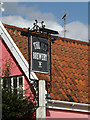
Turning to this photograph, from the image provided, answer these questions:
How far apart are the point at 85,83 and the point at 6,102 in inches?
166

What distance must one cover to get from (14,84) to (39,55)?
98.4 inches

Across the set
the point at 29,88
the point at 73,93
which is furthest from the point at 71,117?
the point at 29,88

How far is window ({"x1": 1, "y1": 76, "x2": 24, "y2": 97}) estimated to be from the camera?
13.2 metres

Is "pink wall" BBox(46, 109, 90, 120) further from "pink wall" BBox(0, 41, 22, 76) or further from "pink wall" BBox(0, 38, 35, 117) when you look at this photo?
"pink wall" BBox(0, 41, 22, 76)

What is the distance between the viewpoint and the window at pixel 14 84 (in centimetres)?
1319

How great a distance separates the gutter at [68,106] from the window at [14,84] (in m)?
1.29

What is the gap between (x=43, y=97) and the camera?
12.1 meters

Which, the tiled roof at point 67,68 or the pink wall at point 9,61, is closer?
the pink wall at point 9,61

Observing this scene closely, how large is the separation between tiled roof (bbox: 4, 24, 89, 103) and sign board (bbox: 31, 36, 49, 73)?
1.53m

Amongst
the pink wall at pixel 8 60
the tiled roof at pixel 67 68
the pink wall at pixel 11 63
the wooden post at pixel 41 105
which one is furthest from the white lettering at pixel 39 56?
the pink wall at pixel 8 60

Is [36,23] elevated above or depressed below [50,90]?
above

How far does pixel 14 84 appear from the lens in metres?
13.9

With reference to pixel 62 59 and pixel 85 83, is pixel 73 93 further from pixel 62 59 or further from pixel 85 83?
pixel 62 59

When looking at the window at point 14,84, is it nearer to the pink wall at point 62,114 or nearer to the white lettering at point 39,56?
the pink wall at point 62,114
